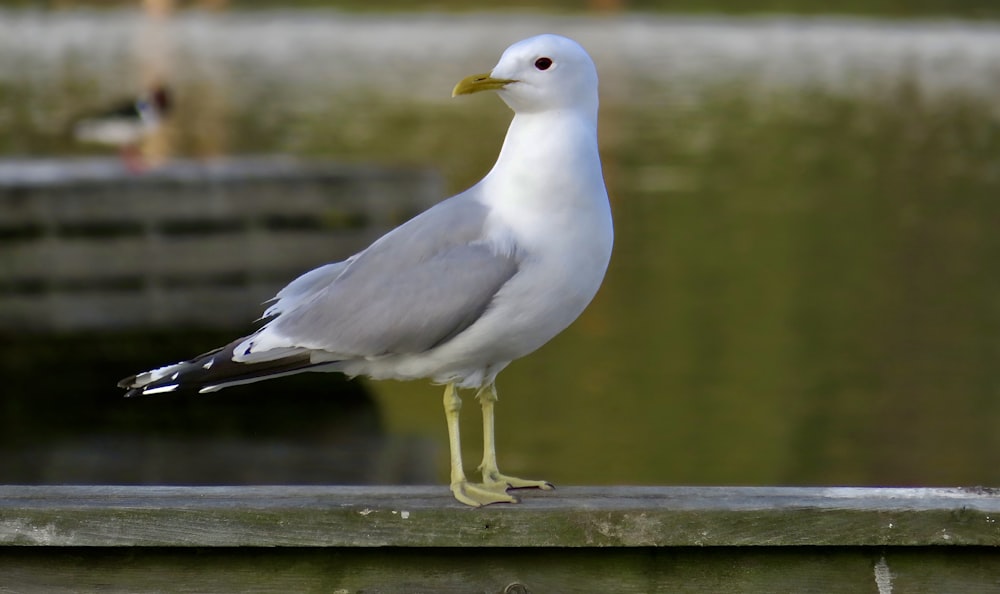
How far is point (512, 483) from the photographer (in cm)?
319

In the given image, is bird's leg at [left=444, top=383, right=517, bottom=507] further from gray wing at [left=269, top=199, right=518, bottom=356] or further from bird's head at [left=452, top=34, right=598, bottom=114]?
bird's head at [left=452, top=34, right=598, bottom=114]

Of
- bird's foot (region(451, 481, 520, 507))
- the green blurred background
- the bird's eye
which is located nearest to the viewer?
bird's foot (region(451, 481, 520, 507))

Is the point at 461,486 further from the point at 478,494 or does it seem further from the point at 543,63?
the point at 543,63

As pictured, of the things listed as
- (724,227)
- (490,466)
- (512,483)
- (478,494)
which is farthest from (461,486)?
(724,227)

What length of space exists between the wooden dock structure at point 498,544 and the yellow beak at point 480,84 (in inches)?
36.5

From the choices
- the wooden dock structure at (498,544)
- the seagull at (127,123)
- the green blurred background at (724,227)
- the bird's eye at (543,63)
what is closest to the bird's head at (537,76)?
the bird's eye at (543,63)

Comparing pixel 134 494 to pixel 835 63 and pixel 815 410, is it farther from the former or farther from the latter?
pixel 835 63

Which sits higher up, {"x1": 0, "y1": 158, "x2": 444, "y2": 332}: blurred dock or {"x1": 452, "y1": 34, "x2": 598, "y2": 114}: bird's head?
{"x1": 452, "y1": 34, "x2": 598, "y2": 114}: bird's head

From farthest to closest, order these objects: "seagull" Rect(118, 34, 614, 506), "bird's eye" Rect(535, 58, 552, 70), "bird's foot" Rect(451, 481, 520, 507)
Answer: "bird's eye" Rect(535, 58, 552, 70) < "seagull" Rect(118, 34, 614, 506) < "bird's foot" Rect(451, 481, 520, 507)

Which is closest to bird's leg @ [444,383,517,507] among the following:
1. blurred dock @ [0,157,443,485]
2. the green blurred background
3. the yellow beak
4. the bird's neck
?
the bird's neck

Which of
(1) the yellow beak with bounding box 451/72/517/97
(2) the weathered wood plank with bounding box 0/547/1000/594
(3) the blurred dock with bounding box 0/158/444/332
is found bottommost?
(3) the blurred dock with bounding box 0/158/444/332

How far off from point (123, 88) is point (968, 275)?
62.7ft

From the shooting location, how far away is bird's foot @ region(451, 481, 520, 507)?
2844 millimetres

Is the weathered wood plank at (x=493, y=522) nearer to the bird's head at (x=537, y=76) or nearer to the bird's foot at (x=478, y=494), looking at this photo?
the bird's foot at (x=478, y=494)
